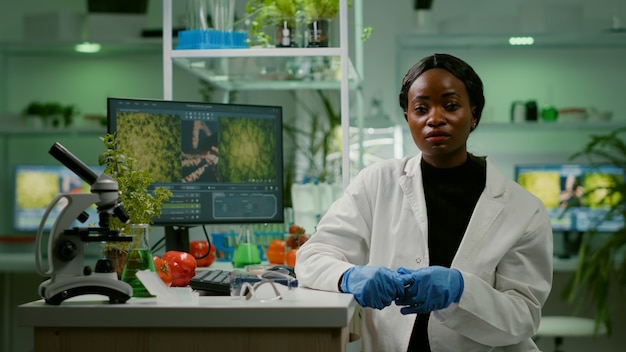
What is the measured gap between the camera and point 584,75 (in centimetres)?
548

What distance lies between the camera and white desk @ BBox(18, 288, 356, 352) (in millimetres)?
1591

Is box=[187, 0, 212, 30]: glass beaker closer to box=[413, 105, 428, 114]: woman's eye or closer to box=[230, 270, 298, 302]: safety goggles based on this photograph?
box=[413, 105, 428, 114]: woman's eye

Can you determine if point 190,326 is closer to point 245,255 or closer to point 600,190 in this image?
point 245,255

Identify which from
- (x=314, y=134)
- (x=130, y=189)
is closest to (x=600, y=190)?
(x=314, y=134)

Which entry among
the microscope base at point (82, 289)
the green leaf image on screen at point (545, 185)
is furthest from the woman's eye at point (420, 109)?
the green leaf image on screen at point (545, 185)

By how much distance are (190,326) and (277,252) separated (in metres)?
1.27

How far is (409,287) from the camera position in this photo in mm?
1791

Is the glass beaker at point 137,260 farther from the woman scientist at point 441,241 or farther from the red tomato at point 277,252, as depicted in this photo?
the red tomato at point 277,252

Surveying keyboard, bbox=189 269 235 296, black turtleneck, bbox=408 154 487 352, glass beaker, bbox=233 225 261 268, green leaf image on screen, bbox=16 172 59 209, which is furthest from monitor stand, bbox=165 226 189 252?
green leaf image on screen, bbox=16 172 59 209

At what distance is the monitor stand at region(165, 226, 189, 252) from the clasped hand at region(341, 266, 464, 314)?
0.95 metres

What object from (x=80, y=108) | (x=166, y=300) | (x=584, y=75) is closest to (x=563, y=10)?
(x=584, y=75)

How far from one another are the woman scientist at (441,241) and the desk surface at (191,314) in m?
0.19

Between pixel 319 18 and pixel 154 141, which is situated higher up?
pixel 319 18

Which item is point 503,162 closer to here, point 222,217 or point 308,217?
point 308,217
